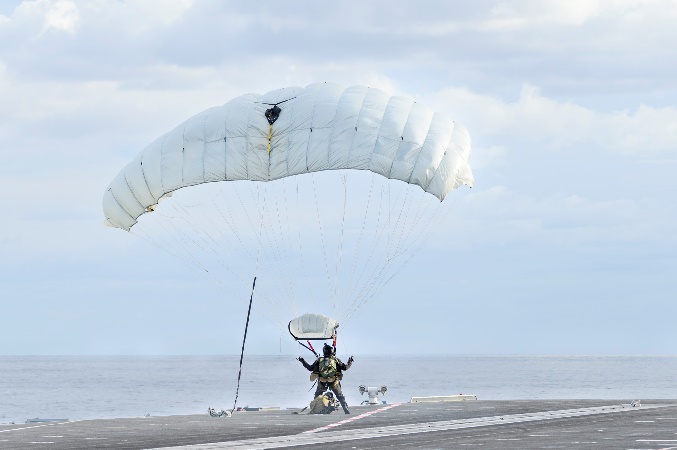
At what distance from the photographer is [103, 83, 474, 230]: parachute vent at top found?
134ft

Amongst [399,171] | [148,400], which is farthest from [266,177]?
[148,400]

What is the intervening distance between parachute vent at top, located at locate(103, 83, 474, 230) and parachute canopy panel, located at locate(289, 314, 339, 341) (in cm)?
531

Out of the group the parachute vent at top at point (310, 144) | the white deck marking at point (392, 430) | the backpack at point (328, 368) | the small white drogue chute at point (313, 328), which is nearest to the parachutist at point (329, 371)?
the backpack at point (328, 368)

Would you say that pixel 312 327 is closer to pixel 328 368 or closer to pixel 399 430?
pixel 328 368

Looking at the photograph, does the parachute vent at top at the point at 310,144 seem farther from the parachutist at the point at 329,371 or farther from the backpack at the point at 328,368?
the backpack at the point at 328,368

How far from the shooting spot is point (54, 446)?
29.8 metres

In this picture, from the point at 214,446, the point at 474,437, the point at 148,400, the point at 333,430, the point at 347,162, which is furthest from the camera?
the point at 148,400

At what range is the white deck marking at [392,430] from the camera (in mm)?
29573

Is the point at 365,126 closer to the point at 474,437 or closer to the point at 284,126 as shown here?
the point at 284,126

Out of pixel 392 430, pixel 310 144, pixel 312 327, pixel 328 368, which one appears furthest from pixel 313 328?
pixel 392 430

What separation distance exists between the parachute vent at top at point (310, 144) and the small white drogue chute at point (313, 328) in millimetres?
5307

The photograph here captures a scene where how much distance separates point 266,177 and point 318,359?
667cm

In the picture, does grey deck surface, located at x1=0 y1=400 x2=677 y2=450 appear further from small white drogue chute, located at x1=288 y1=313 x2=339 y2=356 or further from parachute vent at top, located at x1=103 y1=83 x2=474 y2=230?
parachute vent at top, located at x1=103 y1=83 x2=474 y2=230

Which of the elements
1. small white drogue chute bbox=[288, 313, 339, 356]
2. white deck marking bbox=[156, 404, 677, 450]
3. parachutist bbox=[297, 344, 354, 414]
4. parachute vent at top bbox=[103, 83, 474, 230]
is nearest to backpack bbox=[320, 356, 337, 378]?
parachutist bbox=[297, 344, 354, 414]
